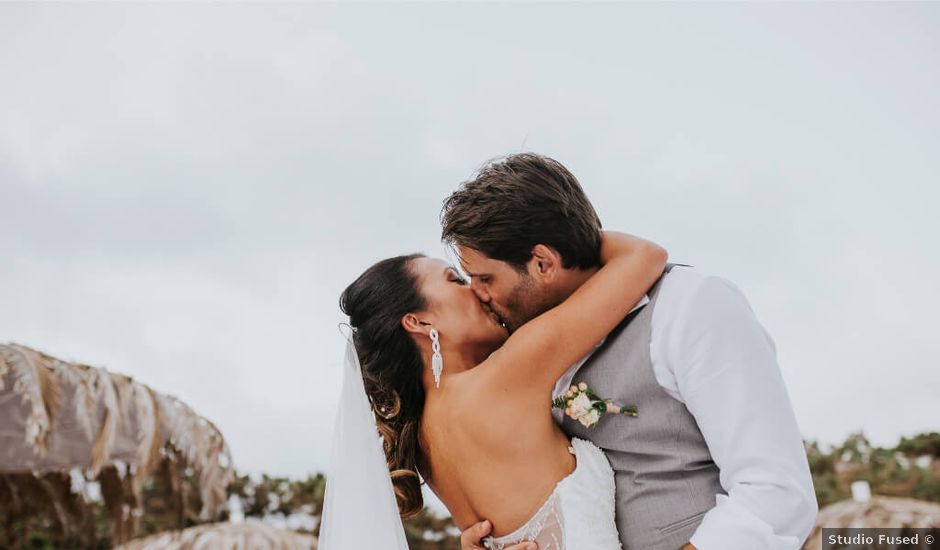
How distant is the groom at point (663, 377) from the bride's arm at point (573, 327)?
0.07 meters

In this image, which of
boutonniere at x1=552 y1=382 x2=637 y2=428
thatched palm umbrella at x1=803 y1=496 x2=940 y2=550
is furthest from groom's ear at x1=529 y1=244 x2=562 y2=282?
thatched palm umbrella at x1=803 y1=496 x2=940 y2=550

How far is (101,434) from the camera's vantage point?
625 cm

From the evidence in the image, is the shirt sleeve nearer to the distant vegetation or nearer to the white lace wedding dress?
the white lace wedding dress

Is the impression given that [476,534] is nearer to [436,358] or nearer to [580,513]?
[580,513]

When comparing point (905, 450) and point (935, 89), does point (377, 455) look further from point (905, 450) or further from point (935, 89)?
point (935, 89)

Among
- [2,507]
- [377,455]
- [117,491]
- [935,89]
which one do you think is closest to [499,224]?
[377,455]

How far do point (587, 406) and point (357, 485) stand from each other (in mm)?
823

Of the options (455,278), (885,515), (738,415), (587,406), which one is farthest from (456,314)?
(885,515)

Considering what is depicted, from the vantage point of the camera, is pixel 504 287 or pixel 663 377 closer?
pixel 663 377

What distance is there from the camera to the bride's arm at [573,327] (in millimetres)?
2406

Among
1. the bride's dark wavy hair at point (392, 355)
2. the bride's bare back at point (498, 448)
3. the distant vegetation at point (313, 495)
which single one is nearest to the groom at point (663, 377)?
the bride's bare back at point (498, 448)

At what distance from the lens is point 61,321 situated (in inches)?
449

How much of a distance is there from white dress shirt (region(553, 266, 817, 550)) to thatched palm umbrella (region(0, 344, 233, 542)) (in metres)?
4.95

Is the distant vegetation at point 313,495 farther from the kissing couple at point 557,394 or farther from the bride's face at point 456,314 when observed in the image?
the bride's face at point 456,314
